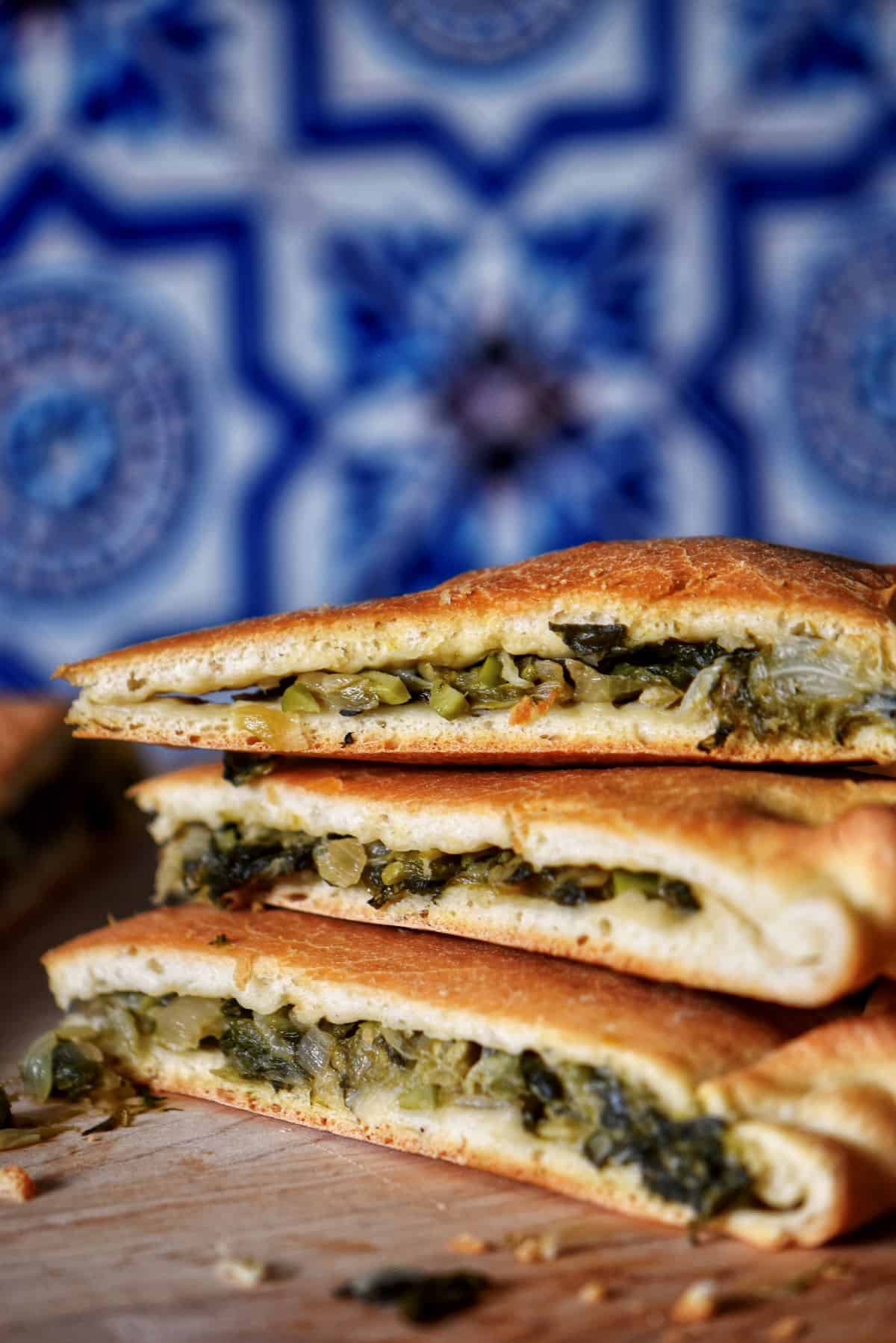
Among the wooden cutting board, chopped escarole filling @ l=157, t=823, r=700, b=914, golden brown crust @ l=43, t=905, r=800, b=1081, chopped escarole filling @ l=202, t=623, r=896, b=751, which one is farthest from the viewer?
chopped escarole filling @ l=202, t=623, r=896, b=751

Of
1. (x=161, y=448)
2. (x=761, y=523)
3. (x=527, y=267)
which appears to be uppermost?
(x=527, y=267)

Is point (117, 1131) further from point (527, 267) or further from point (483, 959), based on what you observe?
point (527, 267)

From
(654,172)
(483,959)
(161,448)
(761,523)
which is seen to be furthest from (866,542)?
(483,959)

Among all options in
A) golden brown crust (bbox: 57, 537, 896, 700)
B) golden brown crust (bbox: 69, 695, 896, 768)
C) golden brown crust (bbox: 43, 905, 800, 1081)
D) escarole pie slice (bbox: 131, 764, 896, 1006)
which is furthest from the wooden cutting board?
golden brown crust (bbox: 57, 537, 896, 700)

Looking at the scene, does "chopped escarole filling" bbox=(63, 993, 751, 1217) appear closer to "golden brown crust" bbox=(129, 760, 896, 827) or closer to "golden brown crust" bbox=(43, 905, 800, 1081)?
"golden brown crust" bbox=(43, 905, 800, 1081)

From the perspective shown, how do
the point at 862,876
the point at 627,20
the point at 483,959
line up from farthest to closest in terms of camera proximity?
the point at 627,20 → the point at 483,959 → the point at 862,876

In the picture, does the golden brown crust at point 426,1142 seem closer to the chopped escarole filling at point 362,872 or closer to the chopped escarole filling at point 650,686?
the chopped escarole filling at point 362,872
